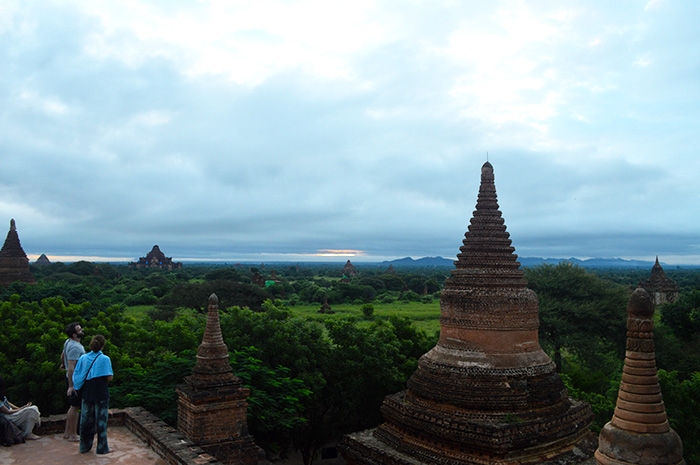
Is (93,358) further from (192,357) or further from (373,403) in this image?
(373,403)

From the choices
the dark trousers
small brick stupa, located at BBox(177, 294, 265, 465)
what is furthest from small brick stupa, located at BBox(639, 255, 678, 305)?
the dark trousers

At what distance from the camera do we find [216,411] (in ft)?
39.8

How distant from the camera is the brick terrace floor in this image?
9.77 meters

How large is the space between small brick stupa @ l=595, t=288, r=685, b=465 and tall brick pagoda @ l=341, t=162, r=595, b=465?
5948 mm

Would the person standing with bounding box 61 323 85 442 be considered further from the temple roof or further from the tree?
the temple roof

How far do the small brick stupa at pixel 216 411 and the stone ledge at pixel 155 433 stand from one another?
0.65 m

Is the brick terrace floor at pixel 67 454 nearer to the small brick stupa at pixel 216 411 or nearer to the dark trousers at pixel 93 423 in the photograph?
the dark trousers at pixel 93 423

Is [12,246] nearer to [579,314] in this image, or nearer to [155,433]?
[155,433]

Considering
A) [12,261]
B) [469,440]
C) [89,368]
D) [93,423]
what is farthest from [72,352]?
[12,261]

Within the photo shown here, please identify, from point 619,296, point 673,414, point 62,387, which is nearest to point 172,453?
point 62,387

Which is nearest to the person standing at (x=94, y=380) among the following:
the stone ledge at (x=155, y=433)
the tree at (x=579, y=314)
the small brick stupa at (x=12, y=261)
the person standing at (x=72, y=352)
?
the person standing at (x=72, y=352)

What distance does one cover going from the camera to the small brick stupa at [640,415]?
6.85 m

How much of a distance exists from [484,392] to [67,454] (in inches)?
367

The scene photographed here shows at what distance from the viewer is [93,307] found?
3175 cm
